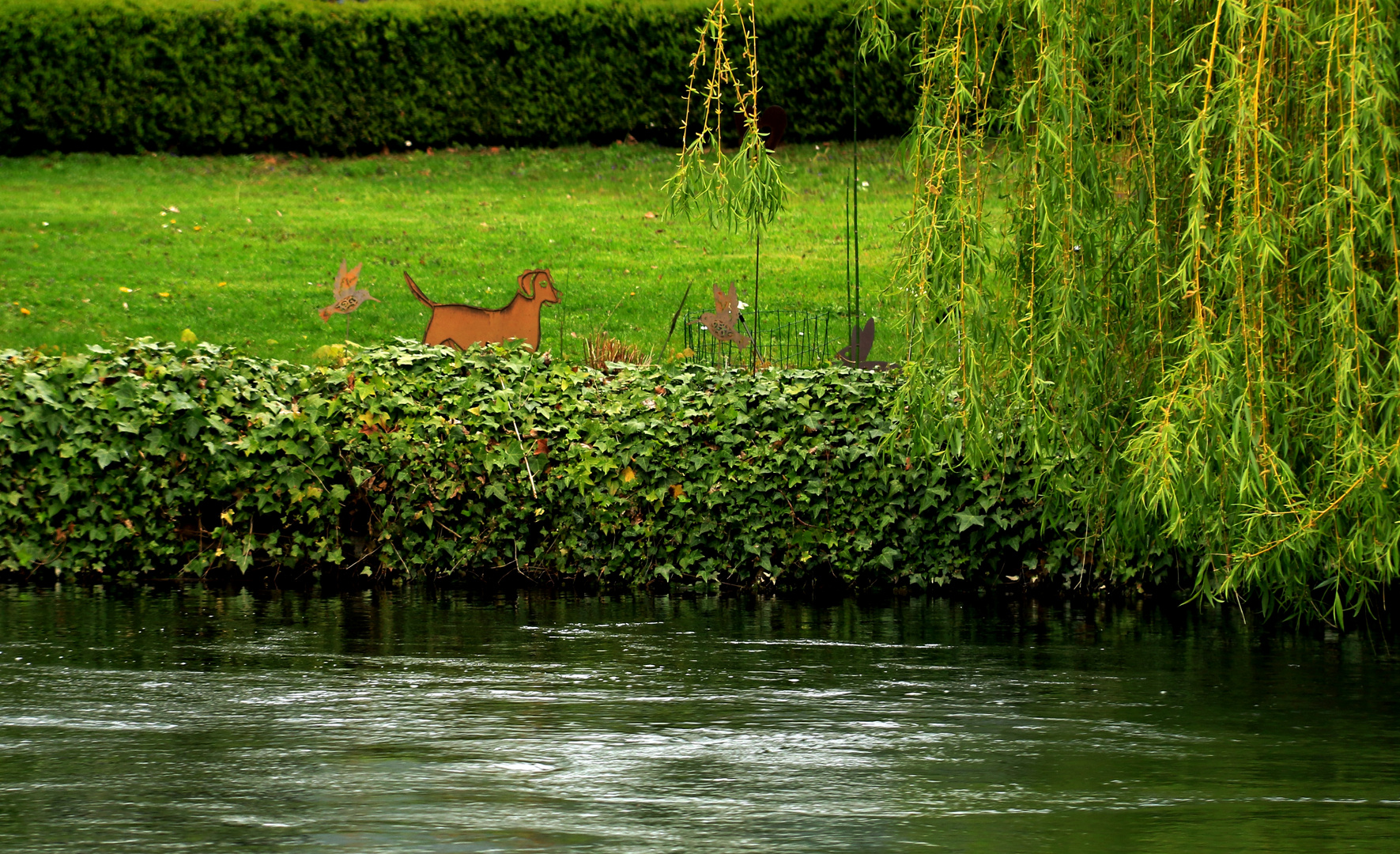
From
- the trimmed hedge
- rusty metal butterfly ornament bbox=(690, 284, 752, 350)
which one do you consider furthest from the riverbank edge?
rusty metal butterfly ornament bbox=(690, 284, 752, 350)

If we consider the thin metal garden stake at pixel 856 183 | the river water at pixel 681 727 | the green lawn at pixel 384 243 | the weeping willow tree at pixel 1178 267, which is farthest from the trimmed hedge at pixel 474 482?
the green lawn at pixel 384 243

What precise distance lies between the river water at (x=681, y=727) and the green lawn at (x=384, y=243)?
4.30 metres

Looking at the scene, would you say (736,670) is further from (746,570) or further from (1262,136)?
(1262,136)

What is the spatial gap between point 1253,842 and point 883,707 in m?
1.97

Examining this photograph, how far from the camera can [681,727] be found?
19.9 feet

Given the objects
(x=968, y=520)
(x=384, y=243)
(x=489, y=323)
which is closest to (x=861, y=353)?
(x=968, y=520)

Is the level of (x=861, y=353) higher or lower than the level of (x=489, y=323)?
lower

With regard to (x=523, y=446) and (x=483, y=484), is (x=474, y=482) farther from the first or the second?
(x=523, y=446)

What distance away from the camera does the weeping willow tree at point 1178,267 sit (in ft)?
21.3

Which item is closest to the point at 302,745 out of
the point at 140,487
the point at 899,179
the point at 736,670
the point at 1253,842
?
the point at 736,670

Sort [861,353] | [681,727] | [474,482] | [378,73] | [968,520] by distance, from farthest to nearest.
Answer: [378,73] → [861,353] → [474,482] → [968,520] → [681,727]

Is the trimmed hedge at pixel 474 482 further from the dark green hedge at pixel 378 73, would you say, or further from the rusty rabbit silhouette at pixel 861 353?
the dark green hedge at pixel 378 73

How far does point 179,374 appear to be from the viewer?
929 centimetres

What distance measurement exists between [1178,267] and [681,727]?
308 centimetres
